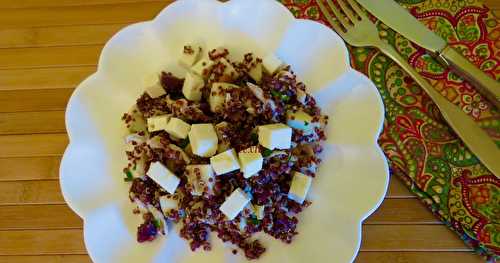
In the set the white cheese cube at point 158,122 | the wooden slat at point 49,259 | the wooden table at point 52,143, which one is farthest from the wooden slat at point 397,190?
the wooden slat at point 49,259

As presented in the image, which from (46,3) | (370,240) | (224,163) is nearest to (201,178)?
(224,163)

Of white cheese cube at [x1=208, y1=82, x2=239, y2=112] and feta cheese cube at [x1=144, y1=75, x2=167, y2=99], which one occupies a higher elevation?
white cheese cube at [x1=208, y1=82, x2=239, y2=112]

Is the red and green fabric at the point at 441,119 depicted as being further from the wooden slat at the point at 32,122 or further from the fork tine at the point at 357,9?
the wooden slat at the point at 32,122

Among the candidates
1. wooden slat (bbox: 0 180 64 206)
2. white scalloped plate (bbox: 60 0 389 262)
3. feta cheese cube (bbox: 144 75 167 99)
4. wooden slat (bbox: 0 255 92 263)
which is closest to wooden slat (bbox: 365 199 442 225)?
white scalloped plate (bbox: 60 0 389 262)

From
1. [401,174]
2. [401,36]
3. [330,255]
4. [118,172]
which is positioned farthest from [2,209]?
[401,36]

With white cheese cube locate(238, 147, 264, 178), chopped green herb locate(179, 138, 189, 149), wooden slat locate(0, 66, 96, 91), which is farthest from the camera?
wooden slat locate(0, 66, 96, 91)

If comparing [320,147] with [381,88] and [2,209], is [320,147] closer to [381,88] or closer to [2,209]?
[381,88]

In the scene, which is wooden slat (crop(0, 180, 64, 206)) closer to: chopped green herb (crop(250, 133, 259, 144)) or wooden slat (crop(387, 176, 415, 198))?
chopped green herb (crop(250, 133, 259, 144))

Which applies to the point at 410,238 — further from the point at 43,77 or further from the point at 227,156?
the point at 43,77
